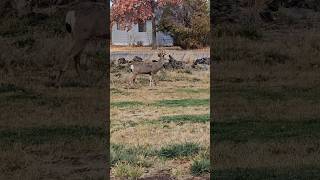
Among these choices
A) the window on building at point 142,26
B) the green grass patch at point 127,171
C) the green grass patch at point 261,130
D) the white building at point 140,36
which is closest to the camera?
the green grass patch at point 127,171

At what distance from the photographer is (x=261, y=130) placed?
6012 millimetres

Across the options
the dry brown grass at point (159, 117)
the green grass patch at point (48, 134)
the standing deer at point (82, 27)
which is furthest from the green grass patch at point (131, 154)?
the standing deer at point (82, 27)

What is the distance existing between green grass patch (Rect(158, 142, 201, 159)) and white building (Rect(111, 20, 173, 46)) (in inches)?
49.3

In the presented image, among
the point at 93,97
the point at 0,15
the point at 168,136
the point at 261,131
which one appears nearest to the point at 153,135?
the point at 168,136

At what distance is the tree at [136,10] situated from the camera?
638 cm

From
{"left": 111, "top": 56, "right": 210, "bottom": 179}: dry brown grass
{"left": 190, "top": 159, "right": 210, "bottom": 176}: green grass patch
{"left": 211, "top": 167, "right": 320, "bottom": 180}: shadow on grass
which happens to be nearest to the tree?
{"left": 111, "top": 56, "right": 210, "bottom": 179}: dry brown grass

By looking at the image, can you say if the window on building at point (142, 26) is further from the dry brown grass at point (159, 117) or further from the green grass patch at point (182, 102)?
the green grass patch at point (182, 102)

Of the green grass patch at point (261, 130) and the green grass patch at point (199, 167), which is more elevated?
the green grass patch at point (261, 130)

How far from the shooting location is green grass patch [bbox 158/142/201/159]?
5684 mm

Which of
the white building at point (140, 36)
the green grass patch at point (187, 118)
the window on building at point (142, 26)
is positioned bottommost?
the green grass patch at point (187, 118)

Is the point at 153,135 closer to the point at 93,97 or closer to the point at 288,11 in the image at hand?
the point at 93,97

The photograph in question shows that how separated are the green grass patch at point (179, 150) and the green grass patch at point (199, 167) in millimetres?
133

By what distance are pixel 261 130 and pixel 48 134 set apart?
233cm

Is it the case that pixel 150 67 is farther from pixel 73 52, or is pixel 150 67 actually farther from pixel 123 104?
pixel 73 52
